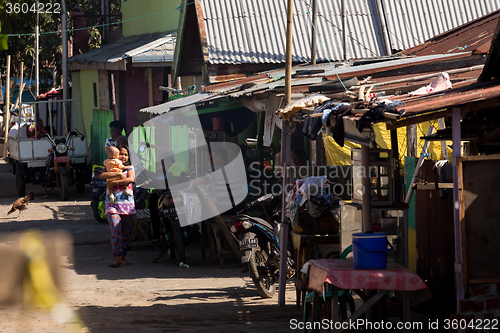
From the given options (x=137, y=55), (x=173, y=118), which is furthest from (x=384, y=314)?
(x=137, y=55)

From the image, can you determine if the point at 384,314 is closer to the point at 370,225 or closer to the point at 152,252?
the point at 370,225

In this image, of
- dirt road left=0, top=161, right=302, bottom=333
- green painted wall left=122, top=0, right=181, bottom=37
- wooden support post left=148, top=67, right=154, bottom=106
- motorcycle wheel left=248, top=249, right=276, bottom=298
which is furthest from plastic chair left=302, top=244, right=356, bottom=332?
green painted wall left=122, top=0, right=181, bottom=37

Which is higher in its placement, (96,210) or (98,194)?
(98,194)

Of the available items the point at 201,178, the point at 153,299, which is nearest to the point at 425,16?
the point at 201,178

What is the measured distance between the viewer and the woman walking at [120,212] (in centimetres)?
934

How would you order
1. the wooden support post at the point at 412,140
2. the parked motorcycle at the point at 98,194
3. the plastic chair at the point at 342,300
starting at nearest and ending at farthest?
the plastic chair at the point at 342,300 → the wooden support post at the point at 412,140 → the parked motorcycle at the point at 98,194

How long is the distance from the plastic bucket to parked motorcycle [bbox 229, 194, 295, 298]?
248 cm

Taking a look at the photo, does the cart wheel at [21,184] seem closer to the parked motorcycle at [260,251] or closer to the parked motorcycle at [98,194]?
the parked motorcycle at [98,194]

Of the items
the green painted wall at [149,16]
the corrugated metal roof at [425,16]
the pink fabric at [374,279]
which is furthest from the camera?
the green painted wall at [149,16]

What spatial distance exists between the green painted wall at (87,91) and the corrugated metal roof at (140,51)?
2.18ft

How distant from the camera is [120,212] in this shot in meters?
9.37

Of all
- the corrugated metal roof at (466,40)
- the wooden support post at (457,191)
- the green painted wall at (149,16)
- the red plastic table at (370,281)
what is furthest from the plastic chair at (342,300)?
the green painted wall at (149,16)

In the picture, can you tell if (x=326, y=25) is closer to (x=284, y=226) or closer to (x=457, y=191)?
(x=284, y=226)

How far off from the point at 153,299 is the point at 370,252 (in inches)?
134
